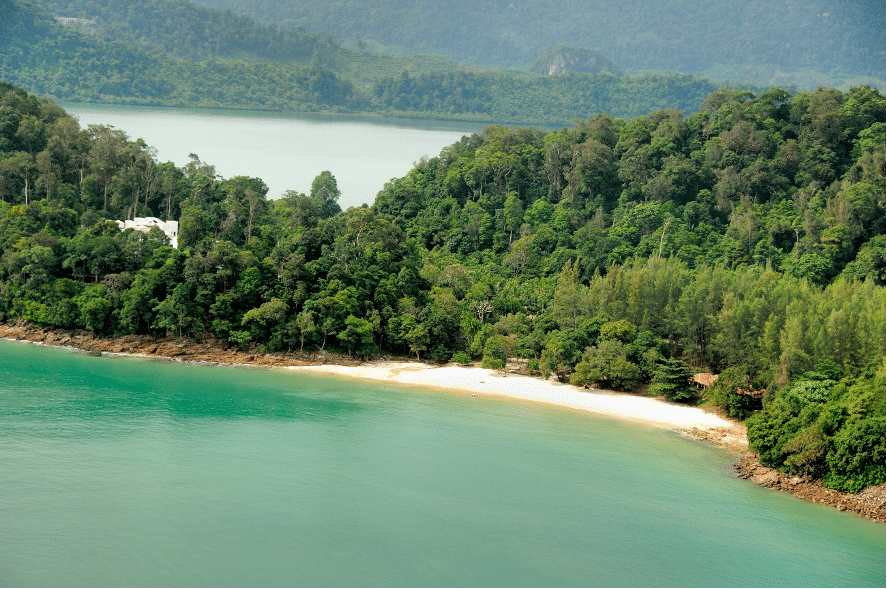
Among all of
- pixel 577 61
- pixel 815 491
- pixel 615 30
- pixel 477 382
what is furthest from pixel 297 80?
pixel 815 491

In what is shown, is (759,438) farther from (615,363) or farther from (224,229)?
(224,229)

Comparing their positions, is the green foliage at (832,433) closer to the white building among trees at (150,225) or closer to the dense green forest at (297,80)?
the white building among trees at (150,225)

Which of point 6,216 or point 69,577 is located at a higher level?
point 6,216

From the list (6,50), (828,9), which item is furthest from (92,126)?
(828,9)

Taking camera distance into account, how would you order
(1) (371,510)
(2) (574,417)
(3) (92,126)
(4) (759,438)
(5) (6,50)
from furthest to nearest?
(5) (6,50) → (3) (92,126) → (2) (574,417) → (4) (759,438) → (1) (371,510)

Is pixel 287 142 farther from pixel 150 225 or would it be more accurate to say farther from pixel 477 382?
pixel 477 382
